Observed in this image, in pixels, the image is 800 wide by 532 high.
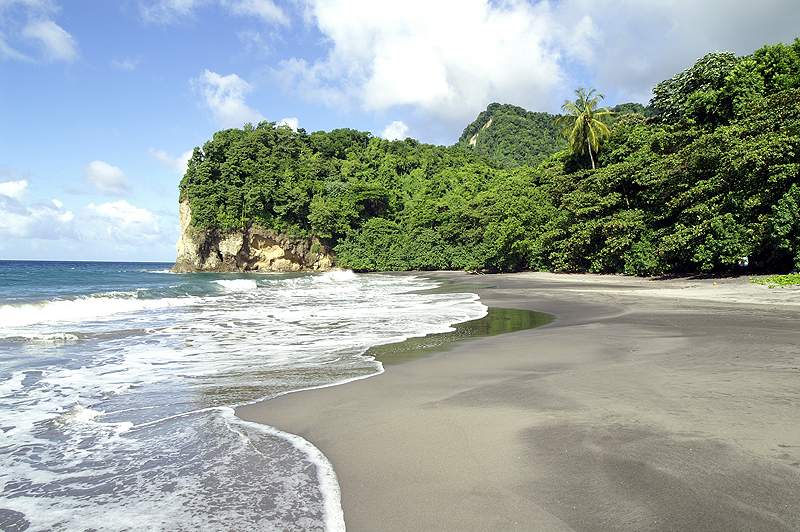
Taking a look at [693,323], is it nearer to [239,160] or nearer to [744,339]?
[744,339]

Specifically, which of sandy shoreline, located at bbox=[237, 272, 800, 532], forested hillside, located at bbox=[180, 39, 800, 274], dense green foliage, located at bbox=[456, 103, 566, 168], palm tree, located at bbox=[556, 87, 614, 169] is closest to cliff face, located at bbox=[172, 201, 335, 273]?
forested hillside, located at bbox=[180, 39, 800, 274]

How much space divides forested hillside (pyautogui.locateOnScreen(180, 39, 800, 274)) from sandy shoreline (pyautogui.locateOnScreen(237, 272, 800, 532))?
11016 mm

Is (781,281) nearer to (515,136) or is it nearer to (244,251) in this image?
(244,251)

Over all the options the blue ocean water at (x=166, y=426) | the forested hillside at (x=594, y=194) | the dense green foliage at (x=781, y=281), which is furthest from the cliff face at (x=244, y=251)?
the dense green foliage at (x=781, y=281)

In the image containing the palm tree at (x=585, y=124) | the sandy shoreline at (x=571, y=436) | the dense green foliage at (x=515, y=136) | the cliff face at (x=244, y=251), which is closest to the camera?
the sandy shoreline at (x=571, y=436)

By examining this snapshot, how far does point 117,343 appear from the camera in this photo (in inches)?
329

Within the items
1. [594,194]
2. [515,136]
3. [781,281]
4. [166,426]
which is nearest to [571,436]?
[166,426]

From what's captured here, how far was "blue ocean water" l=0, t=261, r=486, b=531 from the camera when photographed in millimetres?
2471

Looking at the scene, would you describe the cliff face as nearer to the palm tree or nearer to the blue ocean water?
the palm tree

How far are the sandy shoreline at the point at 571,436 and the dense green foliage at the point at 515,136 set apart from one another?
76.3 metres

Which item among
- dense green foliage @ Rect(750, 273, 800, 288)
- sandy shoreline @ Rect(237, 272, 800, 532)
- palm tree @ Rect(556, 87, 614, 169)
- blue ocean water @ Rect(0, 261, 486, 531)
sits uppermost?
palm tree @ Rect(556, 87, 614, 169)

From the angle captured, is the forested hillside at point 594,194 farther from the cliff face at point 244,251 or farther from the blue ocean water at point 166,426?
the blue ocean water at point 166,426

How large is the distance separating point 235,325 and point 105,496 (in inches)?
329

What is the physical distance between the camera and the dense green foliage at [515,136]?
282ft
